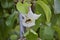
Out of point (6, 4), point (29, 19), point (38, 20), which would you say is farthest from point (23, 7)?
point (6, 4)

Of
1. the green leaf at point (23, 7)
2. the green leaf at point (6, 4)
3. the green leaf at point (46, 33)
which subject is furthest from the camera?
the green leaf at point (6, 4)

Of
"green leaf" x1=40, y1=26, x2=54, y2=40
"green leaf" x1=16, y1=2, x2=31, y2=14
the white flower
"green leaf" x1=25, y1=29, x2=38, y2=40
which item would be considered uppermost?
"green leaf" x1=16, y1=2, x2=31, y2=14

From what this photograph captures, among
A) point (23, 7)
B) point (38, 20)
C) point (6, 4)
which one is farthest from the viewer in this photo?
point (6, 4)

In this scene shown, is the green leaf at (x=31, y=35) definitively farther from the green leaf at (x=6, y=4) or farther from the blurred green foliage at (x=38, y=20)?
the green leaf at (x=6, y=4)

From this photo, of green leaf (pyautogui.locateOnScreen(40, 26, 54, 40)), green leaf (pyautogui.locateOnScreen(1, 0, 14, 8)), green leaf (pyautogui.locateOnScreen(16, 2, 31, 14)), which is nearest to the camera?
green leaf (pyautogui.locateOnScreen(16, 2, 31, 14))

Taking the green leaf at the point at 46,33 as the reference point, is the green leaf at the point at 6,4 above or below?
above

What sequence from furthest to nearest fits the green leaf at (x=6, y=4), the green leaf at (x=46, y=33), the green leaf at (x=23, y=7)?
the green leaf at (x=6, y=4) < the green leaf at (x=46, y=33) < the green leaf at (x=23, y=7)

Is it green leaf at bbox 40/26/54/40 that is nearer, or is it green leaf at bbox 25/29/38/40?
green leaf at bbox 25/29/38/40

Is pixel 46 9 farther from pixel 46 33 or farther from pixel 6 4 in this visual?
pixel 6 4

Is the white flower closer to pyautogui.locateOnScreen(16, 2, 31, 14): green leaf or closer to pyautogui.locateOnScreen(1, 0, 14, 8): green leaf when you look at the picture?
pyautogui.locateOnScreen(16, 2, 31, 14): green leaf

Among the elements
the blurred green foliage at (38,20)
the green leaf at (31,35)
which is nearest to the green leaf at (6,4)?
the blurred green foliage at (38,20)

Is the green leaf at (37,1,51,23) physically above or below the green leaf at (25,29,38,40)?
above

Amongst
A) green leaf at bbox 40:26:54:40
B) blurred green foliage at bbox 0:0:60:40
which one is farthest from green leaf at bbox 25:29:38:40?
green leaf at bbox 40:26:54:40
